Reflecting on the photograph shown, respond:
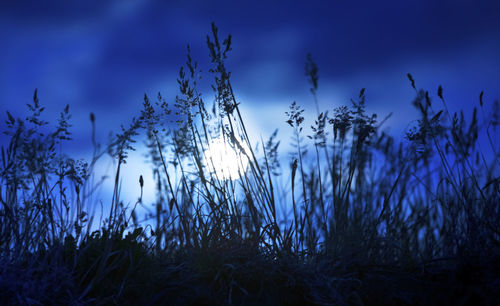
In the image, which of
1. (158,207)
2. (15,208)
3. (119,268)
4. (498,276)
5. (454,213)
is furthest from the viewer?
(158,207)

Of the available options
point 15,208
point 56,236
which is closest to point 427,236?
point 56,236

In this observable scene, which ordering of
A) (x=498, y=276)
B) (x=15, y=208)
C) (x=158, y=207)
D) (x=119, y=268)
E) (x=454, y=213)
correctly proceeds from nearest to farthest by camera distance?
(x=498, y=276)
(x=119, y=268)
(x=15, y=208)
(x=454, y=213)
(x=158, y=207)

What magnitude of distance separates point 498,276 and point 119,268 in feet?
A: 5.85

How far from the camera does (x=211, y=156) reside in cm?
238

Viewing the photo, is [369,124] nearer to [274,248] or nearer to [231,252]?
[274,248]

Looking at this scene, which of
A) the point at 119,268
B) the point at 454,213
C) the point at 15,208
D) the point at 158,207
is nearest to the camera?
the point at 119,268

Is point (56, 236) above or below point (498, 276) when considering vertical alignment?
above

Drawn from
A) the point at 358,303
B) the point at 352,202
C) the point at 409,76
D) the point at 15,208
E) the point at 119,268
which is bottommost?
the point at 358,303

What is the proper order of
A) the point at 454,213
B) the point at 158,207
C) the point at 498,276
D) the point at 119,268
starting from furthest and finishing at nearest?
the point at 158,207, the point at 454,213, the point at 119,268, the point at 498,276

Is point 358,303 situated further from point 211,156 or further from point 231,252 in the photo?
point 211,156

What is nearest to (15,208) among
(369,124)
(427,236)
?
(369,124)

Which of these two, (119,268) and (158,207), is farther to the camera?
(158,207)

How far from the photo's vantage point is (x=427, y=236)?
9.85 ft

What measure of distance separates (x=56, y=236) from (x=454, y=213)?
2213 mm
